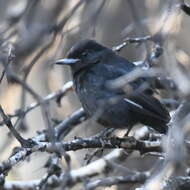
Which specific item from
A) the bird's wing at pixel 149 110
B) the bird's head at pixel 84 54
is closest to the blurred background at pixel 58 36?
the bird's head at pixel 84 54

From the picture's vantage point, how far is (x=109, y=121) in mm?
5719

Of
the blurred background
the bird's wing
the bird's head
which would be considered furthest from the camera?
the bird's head

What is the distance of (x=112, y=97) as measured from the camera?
5660 mm

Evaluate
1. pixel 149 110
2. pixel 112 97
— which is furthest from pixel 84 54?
pixel 149 110

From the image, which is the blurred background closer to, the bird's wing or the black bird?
the black bird

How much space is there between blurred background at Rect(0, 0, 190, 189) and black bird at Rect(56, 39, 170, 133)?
19 centimetres

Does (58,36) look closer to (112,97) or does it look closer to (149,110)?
(112,97)

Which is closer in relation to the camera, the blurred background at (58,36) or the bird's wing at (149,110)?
the blurred background at (58,36)

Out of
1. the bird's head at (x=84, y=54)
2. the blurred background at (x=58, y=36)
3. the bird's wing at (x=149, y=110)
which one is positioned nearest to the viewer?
the blurred background at (x=58, y=36)

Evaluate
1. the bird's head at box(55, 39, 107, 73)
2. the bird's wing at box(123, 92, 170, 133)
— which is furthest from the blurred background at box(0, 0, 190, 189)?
the bird's wing at box(123, 92, 170, 133)

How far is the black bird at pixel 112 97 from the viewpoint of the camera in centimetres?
565

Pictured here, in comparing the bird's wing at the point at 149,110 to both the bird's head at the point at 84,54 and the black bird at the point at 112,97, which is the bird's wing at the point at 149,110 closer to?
the black bird at the point at 112,97

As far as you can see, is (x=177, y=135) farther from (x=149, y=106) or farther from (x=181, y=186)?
(x=149, y=106)

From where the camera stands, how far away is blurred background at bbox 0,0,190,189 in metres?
4.37
